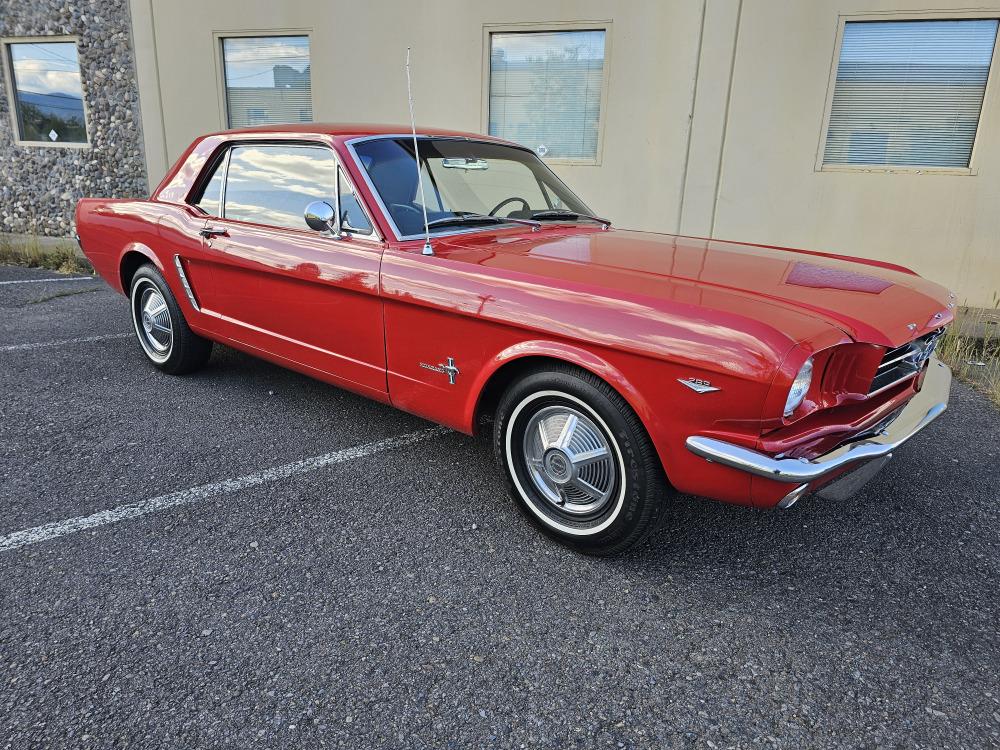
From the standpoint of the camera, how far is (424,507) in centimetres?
298

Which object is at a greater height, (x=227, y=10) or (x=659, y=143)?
(x=227, y=10)

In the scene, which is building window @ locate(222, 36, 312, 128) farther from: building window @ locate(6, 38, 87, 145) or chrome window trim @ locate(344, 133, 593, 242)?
chrome window trim @ locate(344, 133, 593, 242)

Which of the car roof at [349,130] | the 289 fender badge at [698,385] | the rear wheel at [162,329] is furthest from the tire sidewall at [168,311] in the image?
the 289 fender badge at [698,385]

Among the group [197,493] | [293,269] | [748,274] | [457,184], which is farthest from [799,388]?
[197,493]

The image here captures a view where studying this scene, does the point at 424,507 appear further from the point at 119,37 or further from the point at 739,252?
the point at 119,37

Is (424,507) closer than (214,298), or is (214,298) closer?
(424,507)

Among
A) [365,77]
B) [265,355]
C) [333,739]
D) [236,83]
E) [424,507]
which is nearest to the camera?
[333,739]

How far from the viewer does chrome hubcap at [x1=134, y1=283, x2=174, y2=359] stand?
14.6 feet

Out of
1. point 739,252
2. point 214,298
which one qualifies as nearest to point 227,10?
point 214,298

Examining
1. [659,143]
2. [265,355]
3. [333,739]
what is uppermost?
[659,143]

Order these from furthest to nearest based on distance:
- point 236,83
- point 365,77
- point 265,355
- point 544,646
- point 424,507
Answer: point 236,83 → point 365,77 → point 265,355 → point 424,507 → point 544,646

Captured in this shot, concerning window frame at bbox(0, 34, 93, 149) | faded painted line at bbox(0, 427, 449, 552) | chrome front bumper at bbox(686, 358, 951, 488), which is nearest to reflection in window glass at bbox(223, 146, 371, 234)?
faded painted line at bbox(0, 427, 449, 552)

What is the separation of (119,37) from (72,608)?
33.1 feet

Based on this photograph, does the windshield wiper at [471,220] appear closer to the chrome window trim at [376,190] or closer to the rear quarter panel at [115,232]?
the chrome window trim at [376,190]
